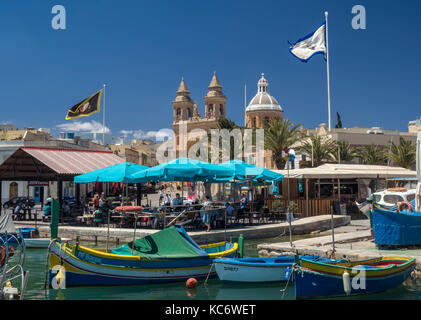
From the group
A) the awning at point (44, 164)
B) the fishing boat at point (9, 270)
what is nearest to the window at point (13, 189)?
the awning at point (44, 164)

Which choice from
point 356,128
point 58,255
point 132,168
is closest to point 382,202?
point 132,168

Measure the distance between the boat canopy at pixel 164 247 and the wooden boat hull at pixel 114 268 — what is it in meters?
0.18

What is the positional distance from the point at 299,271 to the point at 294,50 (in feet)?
91.6

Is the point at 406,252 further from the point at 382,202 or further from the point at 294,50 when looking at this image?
the point at 294,50

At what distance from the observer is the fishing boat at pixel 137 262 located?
11836mm

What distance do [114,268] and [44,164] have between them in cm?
1235

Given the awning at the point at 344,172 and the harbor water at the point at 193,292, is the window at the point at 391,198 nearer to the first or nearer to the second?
the awning at the point at 344,172

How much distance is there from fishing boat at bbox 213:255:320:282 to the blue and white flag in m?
26.2

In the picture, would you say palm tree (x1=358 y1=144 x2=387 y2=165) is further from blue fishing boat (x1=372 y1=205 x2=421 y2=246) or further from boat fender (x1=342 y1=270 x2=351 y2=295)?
boat fender (x1=342 y1=270 x2=351 y2=295)

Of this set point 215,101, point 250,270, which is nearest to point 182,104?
point 215,101

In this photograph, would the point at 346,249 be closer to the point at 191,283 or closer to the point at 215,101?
the point at 191,283

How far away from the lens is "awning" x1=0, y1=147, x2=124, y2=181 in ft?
75.5

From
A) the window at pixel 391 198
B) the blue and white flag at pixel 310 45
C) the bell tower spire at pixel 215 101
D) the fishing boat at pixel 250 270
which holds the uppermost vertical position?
the bell tower spire at pixel 215 101

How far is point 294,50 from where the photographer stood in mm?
35531
